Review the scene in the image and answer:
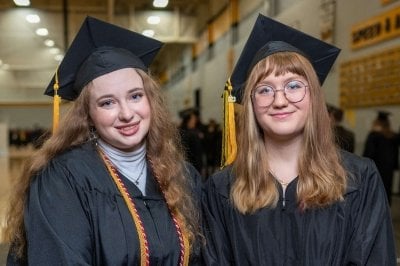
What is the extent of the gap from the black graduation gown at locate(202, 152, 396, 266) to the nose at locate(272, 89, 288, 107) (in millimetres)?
293

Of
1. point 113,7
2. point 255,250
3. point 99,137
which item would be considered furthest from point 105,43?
point 113,7

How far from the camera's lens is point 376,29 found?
7043 mm

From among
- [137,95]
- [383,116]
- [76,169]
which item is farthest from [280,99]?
[383,116]

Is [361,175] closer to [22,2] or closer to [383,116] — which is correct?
[383,116]

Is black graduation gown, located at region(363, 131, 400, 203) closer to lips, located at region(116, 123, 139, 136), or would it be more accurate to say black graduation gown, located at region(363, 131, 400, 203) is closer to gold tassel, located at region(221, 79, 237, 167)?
gold tassel, located at region(221, 79, 237, 167)

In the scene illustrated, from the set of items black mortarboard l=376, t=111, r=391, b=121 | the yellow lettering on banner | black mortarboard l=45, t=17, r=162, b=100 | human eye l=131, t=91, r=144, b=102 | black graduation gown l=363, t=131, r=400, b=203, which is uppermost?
the yellow lettering on banner

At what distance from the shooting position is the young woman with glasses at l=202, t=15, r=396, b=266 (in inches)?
67.2

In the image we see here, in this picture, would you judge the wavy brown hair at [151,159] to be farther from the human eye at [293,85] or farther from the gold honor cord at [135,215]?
the human eye at [293,85]

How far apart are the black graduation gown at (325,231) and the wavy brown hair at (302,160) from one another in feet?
0.11

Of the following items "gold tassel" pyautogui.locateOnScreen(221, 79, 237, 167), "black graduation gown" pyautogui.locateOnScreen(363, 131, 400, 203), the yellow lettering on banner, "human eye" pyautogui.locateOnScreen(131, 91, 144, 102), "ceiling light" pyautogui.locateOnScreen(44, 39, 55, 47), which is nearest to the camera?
"human eye" pyautogui.locateOnScreen(131, 91, 144, 102)

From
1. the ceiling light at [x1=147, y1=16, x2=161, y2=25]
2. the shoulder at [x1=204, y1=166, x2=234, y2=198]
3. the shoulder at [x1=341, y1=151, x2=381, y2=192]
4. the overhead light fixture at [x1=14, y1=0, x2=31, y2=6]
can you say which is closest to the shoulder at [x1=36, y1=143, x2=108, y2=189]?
the shoulder at [x1=204, y1=166, x2=234, y2=198]

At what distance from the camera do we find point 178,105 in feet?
73.0

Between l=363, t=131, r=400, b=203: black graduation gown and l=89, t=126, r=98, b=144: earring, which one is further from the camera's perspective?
l=363, t=131, r=400, b=203: black graduation gown

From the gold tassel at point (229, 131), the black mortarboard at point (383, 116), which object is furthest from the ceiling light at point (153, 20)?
the gold tassel at point (229, 131)
